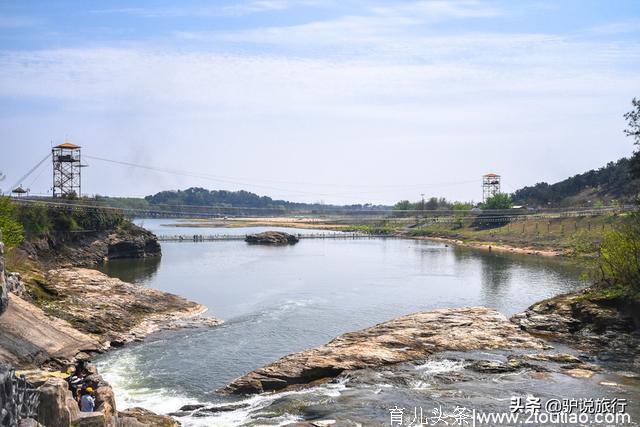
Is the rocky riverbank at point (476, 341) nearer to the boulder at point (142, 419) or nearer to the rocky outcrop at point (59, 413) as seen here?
the boulder at point (142, 419)

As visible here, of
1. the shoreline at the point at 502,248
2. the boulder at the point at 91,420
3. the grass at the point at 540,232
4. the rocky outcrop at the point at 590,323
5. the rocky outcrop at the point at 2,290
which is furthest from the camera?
A: the shoreline at the point at 502,248

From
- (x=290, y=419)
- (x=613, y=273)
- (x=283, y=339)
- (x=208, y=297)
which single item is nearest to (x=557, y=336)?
(x=613, y=273)

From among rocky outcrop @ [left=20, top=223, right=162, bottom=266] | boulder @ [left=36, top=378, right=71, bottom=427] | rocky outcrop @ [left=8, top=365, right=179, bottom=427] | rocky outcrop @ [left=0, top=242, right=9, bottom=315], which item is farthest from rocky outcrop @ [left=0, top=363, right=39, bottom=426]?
rocky outcrop @ [left=20, top=223, right=162, bottom=266]

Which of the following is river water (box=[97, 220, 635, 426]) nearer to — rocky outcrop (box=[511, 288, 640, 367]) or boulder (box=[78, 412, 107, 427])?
boulder (box=[78, 412, 107, 427])

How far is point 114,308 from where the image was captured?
47.3 metres

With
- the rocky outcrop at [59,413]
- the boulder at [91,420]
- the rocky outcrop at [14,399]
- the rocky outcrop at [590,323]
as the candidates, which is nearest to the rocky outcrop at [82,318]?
the rocky outcrop at [59,413]

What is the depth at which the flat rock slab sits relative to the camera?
32031 mm

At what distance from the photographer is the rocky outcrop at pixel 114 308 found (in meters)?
43.1

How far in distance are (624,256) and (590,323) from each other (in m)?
6.26

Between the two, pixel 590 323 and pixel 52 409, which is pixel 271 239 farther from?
pixel 52 409

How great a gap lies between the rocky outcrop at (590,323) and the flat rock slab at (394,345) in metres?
2.36

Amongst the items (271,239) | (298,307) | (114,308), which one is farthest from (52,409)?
(271,239)

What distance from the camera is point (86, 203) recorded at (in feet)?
343

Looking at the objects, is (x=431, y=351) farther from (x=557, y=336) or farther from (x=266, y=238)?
(x=266, y=238)
